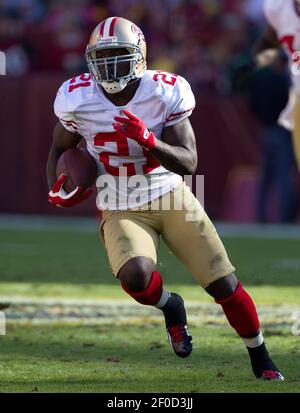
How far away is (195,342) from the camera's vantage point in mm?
5477

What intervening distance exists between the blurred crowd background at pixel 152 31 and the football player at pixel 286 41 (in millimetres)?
7270

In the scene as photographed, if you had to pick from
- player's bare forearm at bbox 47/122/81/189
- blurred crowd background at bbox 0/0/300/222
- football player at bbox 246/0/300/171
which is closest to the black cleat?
player's bare forearm at bbox 47/122/81/189

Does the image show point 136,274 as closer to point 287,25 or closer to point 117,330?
point 117,330

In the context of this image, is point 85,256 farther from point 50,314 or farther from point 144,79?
point 144,79

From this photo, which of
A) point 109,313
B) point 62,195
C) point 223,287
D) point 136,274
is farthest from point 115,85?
point 109,313

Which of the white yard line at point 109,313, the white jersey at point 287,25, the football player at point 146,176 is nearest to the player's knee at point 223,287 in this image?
the football player at point 146,176

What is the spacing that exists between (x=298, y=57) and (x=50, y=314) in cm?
200

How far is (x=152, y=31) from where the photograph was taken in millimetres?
14117

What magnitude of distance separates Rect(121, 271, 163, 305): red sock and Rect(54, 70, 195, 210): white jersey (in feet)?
1.13

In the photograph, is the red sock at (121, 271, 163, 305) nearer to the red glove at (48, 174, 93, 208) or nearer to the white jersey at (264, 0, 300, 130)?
the red glove at (48, 174, 93, 208)

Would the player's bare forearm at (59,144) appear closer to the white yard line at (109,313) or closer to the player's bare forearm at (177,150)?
the player's bare forearm at (177,150)

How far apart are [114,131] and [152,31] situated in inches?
379

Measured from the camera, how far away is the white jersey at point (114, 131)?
184 inches
